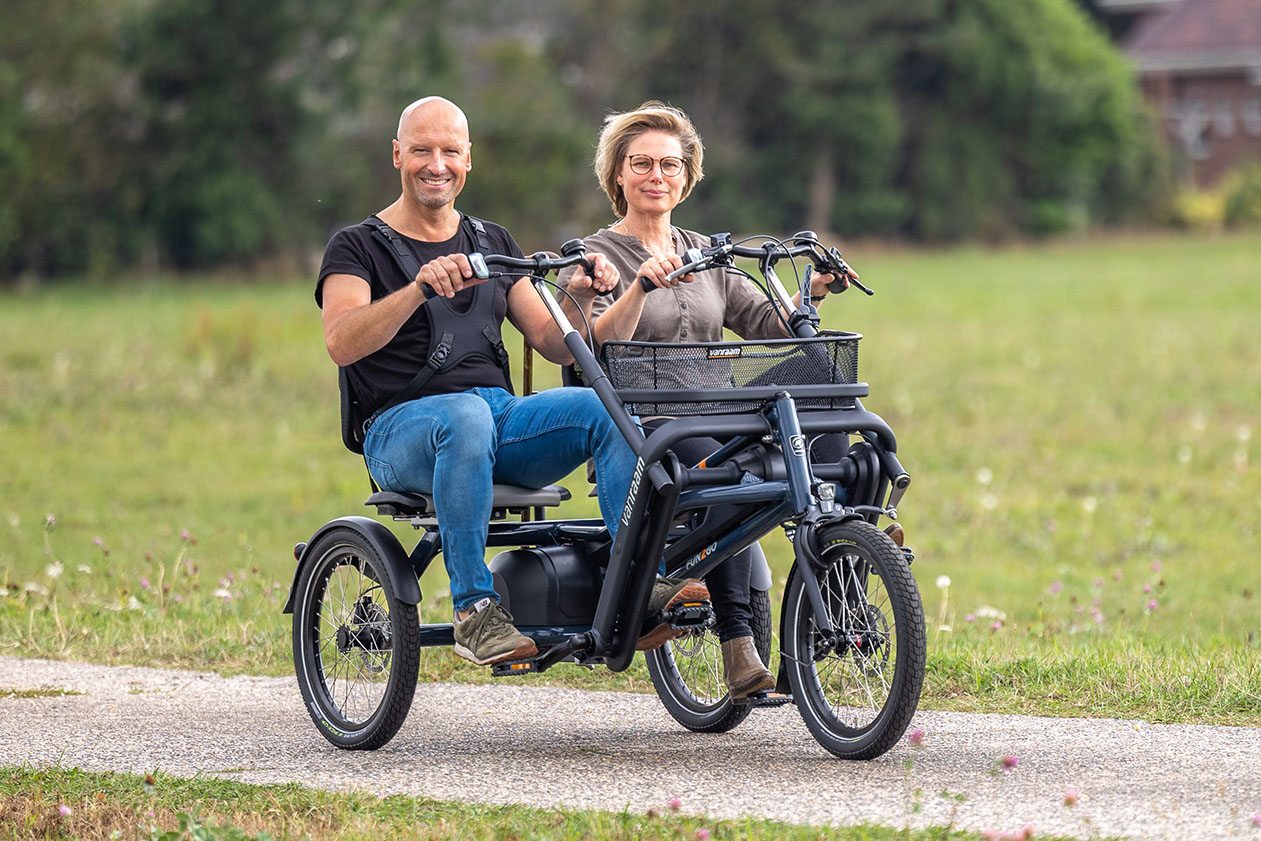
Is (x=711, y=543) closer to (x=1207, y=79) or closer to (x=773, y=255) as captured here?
(x=773, y=255)

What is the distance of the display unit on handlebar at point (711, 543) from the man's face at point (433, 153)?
40cm

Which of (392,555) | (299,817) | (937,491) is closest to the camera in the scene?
(299,817)

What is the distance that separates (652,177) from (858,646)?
185 centimetres

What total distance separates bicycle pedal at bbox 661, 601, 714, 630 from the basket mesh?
0.57m

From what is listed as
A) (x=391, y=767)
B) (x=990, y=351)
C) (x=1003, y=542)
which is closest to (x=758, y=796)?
(x=391, y=767)

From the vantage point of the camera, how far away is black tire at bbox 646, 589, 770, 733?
20.3ft

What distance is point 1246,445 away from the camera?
57.3 feet

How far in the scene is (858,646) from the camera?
5.43m

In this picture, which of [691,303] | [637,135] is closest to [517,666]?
[691,303]

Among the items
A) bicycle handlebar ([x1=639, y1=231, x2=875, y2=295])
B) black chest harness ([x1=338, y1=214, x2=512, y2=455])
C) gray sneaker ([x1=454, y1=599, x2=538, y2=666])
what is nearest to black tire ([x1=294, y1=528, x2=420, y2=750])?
gray sneaker ([x1=454, y1=599, x2=538, y2=666])

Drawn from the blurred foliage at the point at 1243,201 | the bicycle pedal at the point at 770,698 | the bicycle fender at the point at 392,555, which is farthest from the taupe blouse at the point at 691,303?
the blurred foliage at the point at 1243,201

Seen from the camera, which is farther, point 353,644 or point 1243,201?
point 1243,201

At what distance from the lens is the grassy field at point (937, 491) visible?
7457 mm

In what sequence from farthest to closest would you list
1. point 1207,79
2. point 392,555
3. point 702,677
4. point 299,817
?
point 1207,79 < point 702,677 < point 392,555 < point 299,817
